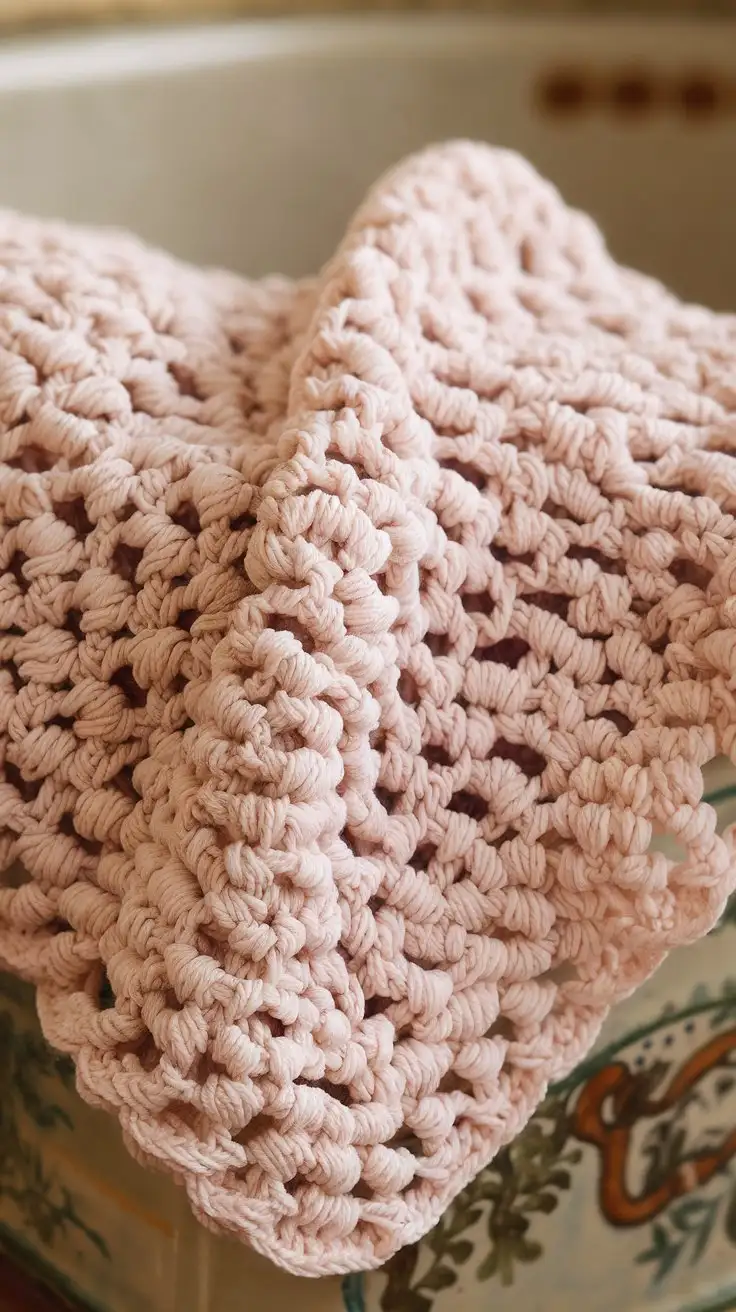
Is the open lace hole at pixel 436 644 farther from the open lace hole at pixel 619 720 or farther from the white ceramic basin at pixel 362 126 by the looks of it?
the white ceramic basin at pixel 362 126

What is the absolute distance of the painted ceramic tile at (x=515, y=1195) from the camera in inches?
20.1

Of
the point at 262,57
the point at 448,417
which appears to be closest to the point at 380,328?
the point at 448,417

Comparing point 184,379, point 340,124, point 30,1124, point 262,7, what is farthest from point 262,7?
point 30,1124

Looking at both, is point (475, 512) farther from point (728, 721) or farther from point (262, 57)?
point (262, 57)

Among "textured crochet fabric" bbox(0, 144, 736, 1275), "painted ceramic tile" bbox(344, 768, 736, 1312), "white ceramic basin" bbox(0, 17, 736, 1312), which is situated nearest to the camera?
"textured crochet fabric" bbox(0, 144, 736, 1275)

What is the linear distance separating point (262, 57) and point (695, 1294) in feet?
3.51

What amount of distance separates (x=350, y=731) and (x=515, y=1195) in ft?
0.77

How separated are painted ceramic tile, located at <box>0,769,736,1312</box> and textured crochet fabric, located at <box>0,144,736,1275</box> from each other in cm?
6

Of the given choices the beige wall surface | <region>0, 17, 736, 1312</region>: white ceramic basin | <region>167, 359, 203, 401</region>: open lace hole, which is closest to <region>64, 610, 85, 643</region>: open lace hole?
<region>167, 359, 203, 401</region>: open lace hole

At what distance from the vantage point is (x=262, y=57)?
47.0 inches

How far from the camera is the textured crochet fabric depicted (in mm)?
423

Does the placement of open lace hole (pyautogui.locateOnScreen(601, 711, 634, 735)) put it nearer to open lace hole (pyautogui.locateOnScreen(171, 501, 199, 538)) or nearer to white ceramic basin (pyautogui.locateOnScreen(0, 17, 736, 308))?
open lace hole (pyautogui.locateOnScreen(171, 501, 199, 538))

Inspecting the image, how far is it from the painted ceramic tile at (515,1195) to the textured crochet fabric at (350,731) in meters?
0.06

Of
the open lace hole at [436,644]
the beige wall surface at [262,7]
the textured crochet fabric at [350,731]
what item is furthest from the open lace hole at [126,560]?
the beige wall surface at [262,7]
